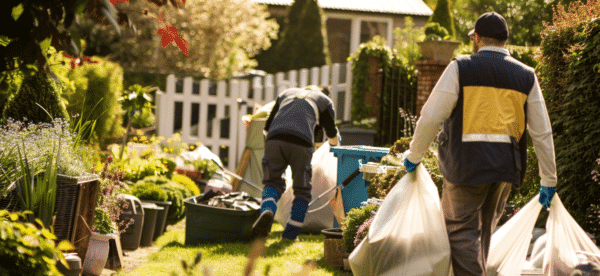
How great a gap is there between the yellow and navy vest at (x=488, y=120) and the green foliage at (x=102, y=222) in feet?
7.38

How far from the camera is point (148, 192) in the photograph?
232 inches

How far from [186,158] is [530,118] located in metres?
5.37

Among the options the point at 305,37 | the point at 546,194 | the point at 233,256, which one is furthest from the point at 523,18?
the point at 546,194

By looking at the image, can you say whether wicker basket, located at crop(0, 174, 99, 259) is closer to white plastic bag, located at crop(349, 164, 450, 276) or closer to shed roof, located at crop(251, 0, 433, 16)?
white plastic bag, located at crop(349, 164, 450, 276)

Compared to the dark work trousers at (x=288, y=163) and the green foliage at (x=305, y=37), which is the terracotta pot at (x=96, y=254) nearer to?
the dark work trousers at (x=288, y=163)

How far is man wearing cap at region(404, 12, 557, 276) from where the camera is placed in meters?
3.49

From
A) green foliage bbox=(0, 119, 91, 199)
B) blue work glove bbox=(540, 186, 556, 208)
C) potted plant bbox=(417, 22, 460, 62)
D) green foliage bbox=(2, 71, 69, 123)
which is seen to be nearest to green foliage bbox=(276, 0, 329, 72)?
potted plant bbox=(417, 22, 460, 62)

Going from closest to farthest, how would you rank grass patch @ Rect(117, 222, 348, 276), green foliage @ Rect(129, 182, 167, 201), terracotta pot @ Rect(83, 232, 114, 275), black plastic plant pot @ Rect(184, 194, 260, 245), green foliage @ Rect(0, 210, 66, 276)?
green foliage @ Rect(0, 210, 66, 276) → terracotta pot @ Rect(83, 232, 114, 275) → grass patch @ Rect(117, 222, 348, 276) → black plastic plant pot @ Rect(184, 194, 260, 245) → green foliage @ Rect(129, 182, 167, 201)

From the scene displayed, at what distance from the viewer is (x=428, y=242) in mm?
3578

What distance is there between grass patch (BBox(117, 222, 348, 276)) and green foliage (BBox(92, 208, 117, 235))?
0.33 m

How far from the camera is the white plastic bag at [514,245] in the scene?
3.78 meters

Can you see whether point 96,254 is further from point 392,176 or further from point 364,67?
point 364,67

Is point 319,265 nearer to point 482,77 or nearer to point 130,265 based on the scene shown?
point 130,265

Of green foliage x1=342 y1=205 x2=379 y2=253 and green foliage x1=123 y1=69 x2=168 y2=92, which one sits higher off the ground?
green foliage x1=123 y1=69 x2=168 y2=92
